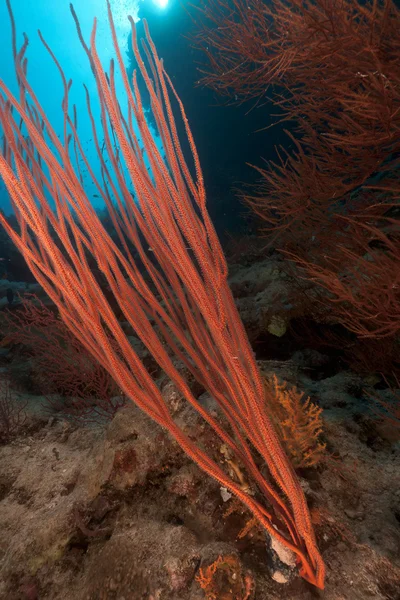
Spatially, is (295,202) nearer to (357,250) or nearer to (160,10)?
(357,250)

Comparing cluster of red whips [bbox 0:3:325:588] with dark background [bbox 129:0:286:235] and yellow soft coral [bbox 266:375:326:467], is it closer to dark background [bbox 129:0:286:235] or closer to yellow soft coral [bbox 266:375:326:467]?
yellow soft coral [bbox 266:375:326:467]

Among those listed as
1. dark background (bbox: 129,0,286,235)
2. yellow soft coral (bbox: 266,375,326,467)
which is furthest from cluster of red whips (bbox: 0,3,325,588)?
dark background (bbox: 129,0,286,235)

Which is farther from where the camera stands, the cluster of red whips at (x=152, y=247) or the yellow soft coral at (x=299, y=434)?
the yellow soft coral at (x=299, y=434)

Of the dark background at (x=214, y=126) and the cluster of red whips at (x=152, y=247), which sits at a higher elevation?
the dark background at (x=214, y=126)

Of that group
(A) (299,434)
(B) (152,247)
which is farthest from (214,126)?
(A) (299,434)

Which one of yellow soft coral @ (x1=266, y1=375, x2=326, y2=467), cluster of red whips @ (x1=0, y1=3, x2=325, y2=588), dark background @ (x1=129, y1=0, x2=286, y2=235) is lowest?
yellow soft coral @ (x1=266, y1=375, x2=326, y2=467)

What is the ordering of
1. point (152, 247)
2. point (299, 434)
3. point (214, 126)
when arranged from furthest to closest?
1. point (214, 126)
2. point (299, 434)
3. point (152, 247)

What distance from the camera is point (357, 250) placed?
3.97 meters

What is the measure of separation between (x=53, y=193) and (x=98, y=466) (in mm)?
2034

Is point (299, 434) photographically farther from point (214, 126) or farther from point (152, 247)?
point (214, 126)

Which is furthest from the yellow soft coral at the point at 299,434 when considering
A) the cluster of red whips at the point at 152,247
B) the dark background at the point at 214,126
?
the dark background at the point at 214,126

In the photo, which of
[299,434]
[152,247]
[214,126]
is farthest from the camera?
[214,126]

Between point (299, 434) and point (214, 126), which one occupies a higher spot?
point (214, 126)

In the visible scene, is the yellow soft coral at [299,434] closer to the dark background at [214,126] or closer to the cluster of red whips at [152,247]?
the cluster of red whips at [152,247]
